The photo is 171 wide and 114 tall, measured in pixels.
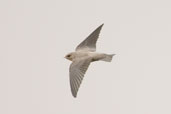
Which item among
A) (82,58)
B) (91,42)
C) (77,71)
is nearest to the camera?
(77,71)

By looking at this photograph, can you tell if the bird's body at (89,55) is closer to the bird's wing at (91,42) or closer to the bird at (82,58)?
the bird at (82,58)

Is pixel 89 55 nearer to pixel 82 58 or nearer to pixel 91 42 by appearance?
pixel 82 58

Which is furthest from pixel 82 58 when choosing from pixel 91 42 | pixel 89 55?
pixel 91 42

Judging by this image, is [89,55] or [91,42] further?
[91,42]

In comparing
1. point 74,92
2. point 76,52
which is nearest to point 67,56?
point 76,52

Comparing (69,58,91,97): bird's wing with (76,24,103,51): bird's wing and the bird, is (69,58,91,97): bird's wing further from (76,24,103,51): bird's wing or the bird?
(76,24,103,51): bird's wing

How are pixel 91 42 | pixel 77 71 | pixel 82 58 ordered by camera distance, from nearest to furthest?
pixel 77 71, pixel 82 58, pixel 91 42

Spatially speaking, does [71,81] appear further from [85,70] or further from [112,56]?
[112,56]
